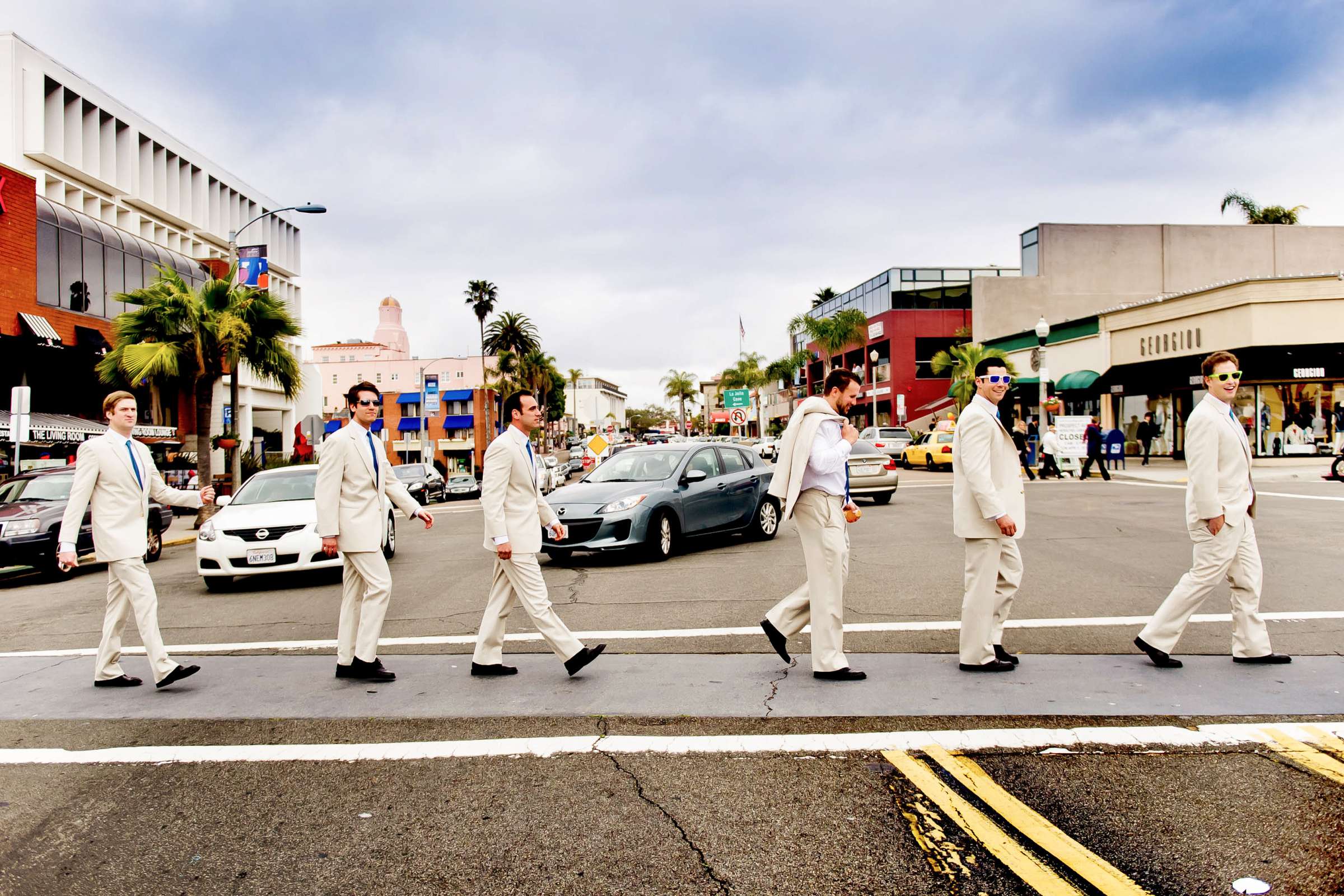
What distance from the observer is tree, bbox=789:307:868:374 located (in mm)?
66938

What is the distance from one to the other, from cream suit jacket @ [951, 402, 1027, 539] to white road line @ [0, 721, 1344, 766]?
137cm

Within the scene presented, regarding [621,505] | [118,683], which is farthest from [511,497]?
[621,505]

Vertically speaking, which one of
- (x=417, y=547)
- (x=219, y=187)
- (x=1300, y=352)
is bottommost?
(x=417, y=547)

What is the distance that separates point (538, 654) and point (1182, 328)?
3409cm

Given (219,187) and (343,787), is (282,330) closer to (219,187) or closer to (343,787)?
(343,787)

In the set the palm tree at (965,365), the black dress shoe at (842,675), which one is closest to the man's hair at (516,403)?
the black dress shoe at (842,675)

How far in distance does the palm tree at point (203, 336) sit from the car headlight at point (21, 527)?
687cm

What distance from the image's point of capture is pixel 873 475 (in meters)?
20.4

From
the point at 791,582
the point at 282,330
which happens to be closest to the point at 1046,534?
the point at 791,582

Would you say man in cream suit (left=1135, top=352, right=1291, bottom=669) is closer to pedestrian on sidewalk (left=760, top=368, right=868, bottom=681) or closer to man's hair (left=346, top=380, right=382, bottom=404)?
pedestrian on sidewalk (left=760, top=368, right=868, bottom=681)

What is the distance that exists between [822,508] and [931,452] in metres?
31.1

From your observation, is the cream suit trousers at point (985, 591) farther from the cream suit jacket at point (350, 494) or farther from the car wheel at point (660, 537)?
the car wheel at point (660, 537)

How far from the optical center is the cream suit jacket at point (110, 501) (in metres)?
6.08

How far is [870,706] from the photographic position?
5312 millimetres
